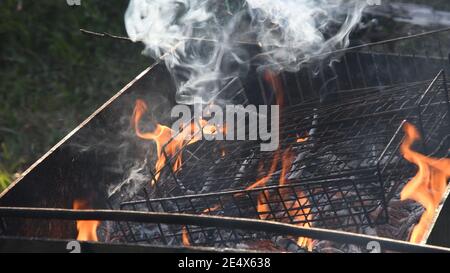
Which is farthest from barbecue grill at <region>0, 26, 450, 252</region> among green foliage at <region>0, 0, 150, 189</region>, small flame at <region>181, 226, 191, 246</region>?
green foliage at <region>0, 0, 150, 189</region>

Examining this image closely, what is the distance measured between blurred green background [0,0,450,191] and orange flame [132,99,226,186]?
5.54 feet

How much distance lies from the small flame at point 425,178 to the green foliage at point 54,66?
285 cm

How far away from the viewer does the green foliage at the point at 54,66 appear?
18.7 feet

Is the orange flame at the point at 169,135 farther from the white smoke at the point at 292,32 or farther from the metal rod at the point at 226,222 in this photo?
the metal rod at the point at 226,222

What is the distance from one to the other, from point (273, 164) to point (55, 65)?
3.20 meters

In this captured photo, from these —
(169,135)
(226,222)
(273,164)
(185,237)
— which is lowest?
(226,222)

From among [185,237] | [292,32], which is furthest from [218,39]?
[185,237]

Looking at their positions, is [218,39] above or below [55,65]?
below

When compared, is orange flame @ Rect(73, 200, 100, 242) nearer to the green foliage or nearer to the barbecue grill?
the barbecue grill

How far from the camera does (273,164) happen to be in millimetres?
3641

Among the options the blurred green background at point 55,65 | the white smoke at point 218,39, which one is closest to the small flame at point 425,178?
the white smoke at point 218,39

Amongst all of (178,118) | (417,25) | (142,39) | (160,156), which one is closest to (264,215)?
(160,156)

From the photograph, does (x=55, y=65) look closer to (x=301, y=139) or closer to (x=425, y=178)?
(x=301, y=139)
